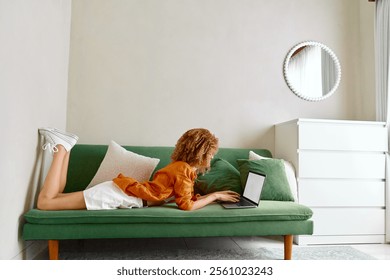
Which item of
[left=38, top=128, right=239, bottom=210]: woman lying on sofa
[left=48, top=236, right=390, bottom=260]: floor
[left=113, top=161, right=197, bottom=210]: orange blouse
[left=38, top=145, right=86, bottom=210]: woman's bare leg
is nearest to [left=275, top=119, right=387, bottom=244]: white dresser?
[left=48, top=236, right=390, bottom=260]: floor

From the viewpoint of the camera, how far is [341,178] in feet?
8.67

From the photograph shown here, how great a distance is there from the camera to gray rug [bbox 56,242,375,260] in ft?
7.13

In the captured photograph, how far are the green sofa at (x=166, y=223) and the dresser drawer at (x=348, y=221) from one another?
0.54 meters

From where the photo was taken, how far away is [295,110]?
3.21 meters

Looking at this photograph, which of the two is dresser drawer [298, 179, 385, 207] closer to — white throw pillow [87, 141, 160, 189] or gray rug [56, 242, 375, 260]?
gray rug [56, 242, 375, 260]

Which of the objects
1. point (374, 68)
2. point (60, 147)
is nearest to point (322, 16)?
point (374, 68)

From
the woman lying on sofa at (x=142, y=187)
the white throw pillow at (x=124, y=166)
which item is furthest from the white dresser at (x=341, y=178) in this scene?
the white throw pillow at (x=124, y=166)

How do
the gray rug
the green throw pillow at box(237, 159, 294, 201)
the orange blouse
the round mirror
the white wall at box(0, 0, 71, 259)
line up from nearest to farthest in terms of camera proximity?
the white wall at box(0, 0, 71, 259)
the orange blouse
the gray rug
the green throw pillow at box(237, 159, 294, 201)
the round mirror

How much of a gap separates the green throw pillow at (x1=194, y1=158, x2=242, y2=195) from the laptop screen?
160mm

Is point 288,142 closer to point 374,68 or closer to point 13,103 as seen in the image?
point 374,68

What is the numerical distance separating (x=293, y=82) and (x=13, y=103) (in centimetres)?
253

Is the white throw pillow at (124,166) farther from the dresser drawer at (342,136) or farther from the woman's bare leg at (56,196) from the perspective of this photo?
the dresser drawer at (342,136)

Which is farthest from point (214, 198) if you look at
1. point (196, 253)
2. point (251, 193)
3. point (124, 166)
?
point (124, 166)
